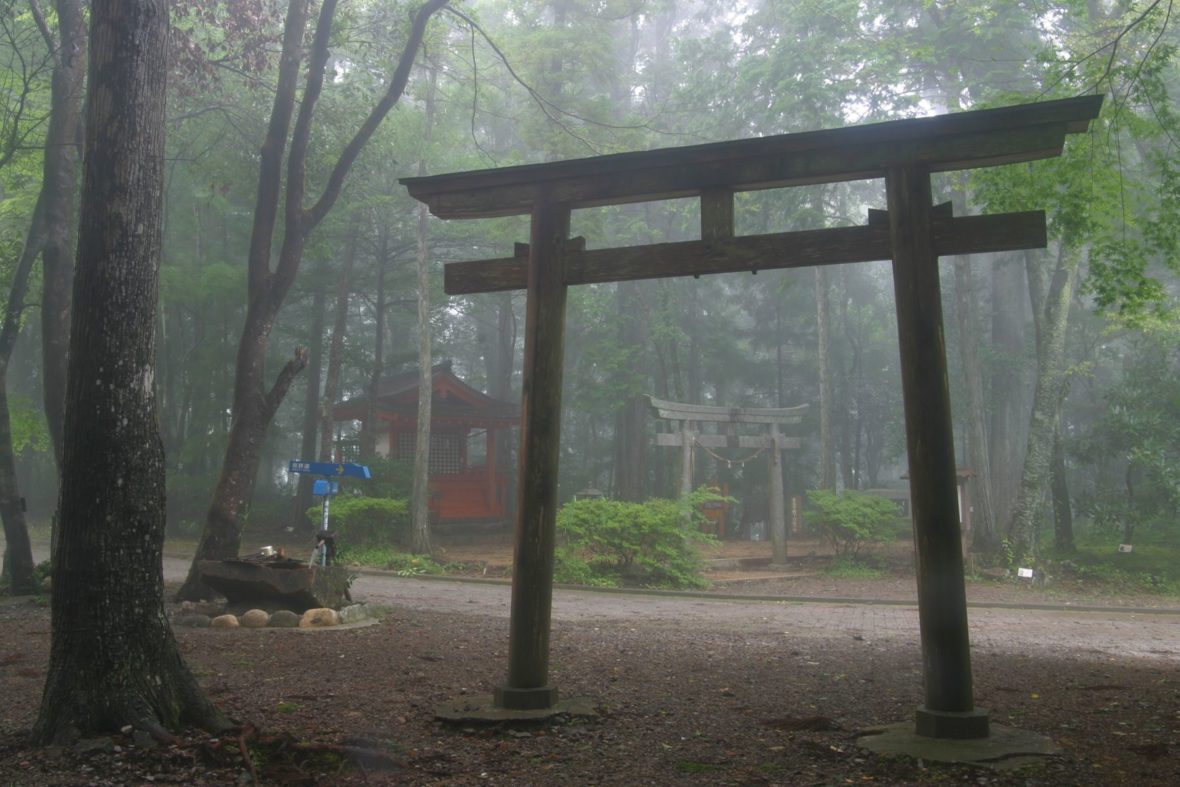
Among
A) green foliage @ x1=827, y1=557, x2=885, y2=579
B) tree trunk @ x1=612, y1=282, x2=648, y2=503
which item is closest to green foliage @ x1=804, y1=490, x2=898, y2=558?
green foliage @ x1=827, y1=557, x2=885, y2=579

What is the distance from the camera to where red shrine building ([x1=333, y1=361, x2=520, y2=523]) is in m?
27.6

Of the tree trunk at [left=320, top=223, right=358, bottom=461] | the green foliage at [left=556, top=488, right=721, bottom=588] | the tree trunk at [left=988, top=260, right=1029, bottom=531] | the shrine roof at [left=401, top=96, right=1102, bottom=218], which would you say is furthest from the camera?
the tree trunk at [left=988, top=260, right=1029, bottom=531]

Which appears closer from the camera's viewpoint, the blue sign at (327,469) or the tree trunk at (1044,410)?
the blue sign at (327,469)

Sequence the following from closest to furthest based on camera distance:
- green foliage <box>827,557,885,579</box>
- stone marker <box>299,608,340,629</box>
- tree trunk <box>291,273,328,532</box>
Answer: stone marker <box>299,608,340,629</box>
green foliage <box>827,557,885,579</box>
tree trunk <box>291,273,328,532</box>

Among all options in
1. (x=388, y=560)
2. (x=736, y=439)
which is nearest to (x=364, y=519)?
(x=388, y=560)

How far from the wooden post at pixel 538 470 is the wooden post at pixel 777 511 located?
15.1 m

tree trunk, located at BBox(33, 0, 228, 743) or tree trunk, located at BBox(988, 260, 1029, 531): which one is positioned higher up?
tree trunk, located at BBox(988, 260, 1029, 531)

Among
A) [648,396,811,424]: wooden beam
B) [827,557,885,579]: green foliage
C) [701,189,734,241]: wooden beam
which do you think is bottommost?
[827,557,885,579]: green foliage

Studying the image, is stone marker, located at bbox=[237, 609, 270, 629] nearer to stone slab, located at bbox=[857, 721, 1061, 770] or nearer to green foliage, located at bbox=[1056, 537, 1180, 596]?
stone slab, located at bbox=[857, 721, 1061, 770]

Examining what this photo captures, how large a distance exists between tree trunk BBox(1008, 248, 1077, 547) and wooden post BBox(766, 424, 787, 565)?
4.82 m

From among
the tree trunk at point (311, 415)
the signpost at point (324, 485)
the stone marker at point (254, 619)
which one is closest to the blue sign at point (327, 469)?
the signpost at point (324, 485)

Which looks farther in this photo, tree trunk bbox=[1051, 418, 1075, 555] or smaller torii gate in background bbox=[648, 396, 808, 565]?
tree trunk bbox=[1051, 418, 1075, 555]

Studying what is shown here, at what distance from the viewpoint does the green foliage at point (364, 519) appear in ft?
69.8

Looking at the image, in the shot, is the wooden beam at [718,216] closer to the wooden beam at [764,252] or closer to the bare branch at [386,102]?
the wooden beam at [764,252]
